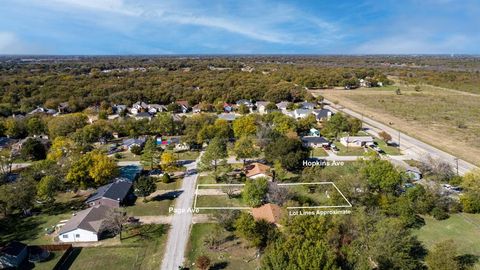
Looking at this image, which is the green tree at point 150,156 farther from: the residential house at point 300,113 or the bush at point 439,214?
the residential house at point 300,113

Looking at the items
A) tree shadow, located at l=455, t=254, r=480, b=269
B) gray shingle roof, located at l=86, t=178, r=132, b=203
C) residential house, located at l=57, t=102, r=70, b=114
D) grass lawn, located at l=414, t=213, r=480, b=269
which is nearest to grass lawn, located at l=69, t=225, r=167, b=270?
gray shingle roof, located at l=86, t=178, r=132, b=203

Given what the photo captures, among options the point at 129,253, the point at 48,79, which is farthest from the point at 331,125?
the point at 48,79

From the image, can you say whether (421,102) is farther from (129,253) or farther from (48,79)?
(48,79)

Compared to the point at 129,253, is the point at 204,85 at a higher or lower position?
higher

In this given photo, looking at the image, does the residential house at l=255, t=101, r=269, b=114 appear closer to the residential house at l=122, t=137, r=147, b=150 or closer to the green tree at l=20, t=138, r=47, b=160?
the residential house at l=122, t=137, r=147, b=150

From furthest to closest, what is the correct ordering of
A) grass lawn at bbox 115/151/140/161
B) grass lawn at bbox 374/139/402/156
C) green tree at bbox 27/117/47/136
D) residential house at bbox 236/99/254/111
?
residential house at bbox 236/99/254/111
green tree at bbox 27/117/47/136
grass lawn at bbox 374/139/402/156
grass lawn at bbox 115/151/140/161

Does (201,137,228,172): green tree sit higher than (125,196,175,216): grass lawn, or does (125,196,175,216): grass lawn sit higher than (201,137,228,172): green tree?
(201,137,228,172): green tree
